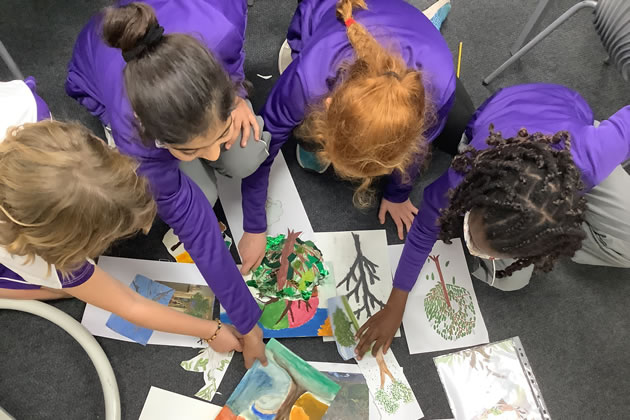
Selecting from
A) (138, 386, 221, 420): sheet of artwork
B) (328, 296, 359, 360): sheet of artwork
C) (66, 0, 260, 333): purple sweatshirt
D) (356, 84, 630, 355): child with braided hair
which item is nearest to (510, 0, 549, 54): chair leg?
(356, 84, 630, 355): child with braided hair

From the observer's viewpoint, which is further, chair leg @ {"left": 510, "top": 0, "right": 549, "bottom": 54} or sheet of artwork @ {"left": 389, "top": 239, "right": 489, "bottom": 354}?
chair leg @ {"left": 510, "top": 0, "right": 549, "bottom": 54}

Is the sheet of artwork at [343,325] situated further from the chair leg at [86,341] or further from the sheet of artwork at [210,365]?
the chair leg at [86,341]

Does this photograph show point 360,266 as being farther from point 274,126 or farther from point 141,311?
point 141,311

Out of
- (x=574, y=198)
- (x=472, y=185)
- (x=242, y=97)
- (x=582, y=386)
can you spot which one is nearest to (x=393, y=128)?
(x=472, y=185)

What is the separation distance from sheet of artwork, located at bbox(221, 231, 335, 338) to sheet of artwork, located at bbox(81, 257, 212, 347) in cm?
9

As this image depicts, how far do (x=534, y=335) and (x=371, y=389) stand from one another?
0.44 metres

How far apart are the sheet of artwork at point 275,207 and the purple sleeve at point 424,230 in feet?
0.86

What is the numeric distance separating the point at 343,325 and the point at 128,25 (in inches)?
29.7

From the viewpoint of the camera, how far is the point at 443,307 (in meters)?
1.14

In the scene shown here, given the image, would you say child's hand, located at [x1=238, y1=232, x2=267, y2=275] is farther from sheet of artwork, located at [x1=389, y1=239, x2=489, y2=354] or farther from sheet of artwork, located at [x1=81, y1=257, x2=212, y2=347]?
sheet of artwork, located at [x1=389, y1=239, x2=489, y2=354]

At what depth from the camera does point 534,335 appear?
3.86 feet

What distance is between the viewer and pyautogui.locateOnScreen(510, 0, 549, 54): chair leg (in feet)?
4.18

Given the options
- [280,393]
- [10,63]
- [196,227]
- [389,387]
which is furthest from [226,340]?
[10,63]

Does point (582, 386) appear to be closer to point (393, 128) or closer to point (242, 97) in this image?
point (393, 128)
